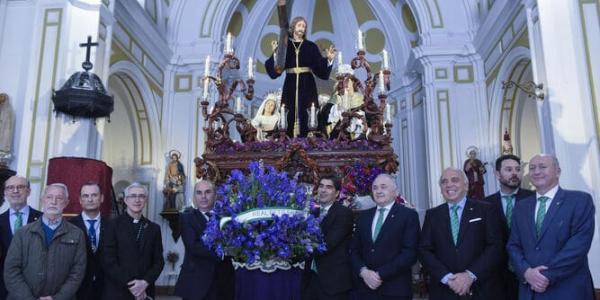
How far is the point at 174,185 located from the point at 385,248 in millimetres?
6817

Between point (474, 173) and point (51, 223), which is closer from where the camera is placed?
point (51, 223)

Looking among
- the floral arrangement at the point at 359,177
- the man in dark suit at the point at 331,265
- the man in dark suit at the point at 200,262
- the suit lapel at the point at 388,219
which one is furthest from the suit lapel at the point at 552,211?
the floral arrangement at the point at 359,177

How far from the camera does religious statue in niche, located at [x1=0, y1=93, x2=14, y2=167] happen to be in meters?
6.35

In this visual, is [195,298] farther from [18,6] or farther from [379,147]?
[18,6]

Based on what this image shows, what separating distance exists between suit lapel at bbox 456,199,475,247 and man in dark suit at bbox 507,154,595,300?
268mm

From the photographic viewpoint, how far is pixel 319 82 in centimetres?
1268

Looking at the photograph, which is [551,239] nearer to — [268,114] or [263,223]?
[263,223]

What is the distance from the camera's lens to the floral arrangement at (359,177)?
5764 mm

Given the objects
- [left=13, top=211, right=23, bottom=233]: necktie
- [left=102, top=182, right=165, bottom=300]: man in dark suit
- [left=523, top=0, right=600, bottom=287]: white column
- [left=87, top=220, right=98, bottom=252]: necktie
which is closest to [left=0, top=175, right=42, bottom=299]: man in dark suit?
[left=13, top=211, right=23, bottom=233]: necktie

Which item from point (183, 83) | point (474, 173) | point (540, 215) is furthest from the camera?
point (183, 83)

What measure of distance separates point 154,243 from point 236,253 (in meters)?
1.03

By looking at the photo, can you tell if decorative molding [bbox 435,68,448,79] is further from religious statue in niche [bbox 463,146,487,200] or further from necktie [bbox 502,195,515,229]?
necktie [bbox 502,195,515,229]

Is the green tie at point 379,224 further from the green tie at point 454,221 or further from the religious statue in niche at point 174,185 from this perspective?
the religious statue in niche at point 174,185

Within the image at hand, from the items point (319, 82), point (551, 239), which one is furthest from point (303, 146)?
point (319, 82)
